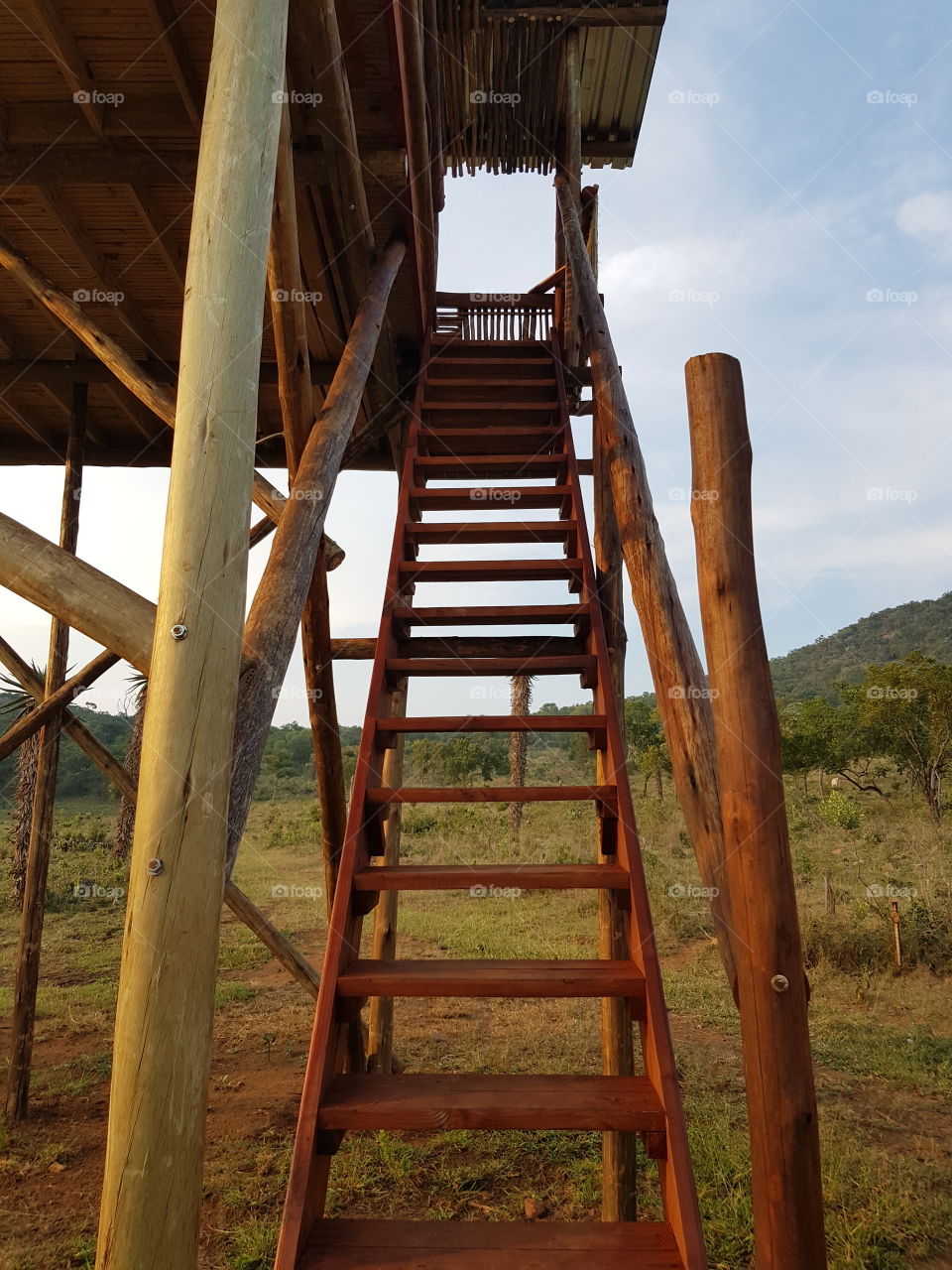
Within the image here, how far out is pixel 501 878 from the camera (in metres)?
2.56

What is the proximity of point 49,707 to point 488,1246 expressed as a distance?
165 inches

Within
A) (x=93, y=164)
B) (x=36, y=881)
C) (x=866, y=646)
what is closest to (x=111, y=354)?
(x=93, y=164)

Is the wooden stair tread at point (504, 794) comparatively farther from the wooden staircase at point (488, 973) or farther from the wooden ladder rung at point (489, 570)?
the wooden ladder rung at point (489, 570)

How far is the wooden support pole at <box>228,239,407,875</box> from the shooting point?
1952 millimetres

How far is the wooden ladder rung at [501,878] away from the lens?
2582 mm

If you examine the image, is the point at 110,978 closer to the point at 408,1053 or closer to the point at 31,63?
the point at 408,1053

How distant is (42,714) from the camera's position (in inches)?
189

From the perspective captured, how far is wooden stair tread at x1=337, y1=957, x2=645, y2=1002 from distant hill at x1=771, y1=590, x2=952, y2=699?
3910cm

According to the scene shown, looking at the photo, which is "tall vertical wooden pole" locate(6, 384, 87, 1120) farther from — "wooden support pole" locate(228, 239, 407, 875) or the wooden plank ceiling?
"wooden support pole" locate(228, 239, 407, 875)

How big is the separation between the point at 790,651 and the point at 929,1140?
56.0 m

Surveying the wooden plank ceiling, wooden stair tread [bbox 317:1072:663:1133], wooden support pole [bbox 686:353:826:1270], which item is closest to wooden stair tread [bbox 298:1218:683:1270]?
wooden stair tread [bbox 317:1072:663:1133]

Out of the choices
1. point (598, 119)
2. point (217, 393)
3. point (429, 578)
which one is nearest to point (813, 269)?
point (598, 119)

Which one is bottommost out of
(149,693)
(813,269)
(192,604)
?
(149,693)

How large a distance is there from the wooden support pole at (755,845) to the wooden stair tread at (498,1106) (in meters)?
0.47
